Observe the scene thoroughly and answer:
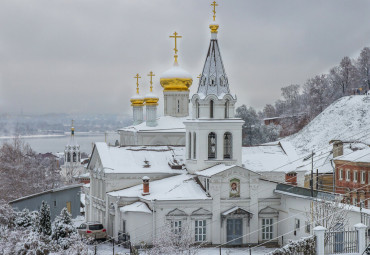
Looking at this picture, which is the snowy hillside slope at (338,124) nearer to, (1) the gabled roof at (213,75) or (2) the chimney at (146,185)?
(1) the gabled roof at (213,75)

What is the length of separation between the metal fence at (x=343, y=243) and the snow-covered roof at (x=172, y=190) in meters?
12.7

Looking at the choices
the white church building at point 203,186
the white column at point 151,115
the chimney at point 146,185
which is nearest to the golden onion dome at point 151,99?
the white column at point 151,115

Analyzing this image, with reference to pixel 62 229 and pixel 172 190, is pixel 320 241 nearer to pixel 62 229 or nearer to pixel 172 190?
pixel 62 229

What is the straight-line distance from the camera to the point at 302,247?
2181 cm

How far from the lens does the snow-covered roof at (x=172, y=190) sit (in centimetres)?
3397

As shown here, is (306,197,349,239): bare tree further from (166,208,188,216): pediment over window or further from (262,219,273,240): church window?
(166,208,188,216): pediment over window

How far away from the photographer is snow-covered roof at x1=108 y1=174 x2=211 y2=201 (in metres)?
34.0

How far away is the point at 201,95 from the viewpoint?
36.9m

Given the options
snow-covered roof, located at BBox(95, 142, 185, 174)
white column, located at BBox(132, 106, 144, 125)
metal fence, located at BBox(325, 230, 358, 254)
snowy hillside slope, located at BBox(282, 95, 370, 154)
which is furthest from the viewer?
snowy hillside slope, located at BBox(282, 95, 370, 154)

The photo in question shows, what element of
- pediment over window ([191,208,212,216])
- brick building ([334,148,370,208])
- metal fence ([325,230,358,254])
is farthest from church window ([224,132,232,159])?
metal fence ([325,230,358,254])

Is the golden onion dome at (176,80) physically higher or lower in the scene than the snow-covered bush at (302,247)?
higher

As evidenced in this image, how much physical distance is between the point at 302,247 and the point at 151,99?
2911cm

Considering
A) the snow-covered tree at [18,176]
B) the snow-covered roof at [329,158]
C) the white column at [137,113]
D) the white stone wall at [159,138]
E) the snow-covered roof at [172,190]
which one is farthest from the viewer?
the white column at [137,113]

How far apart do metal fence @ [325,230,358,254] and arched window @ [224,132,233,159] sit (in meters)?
15.0
